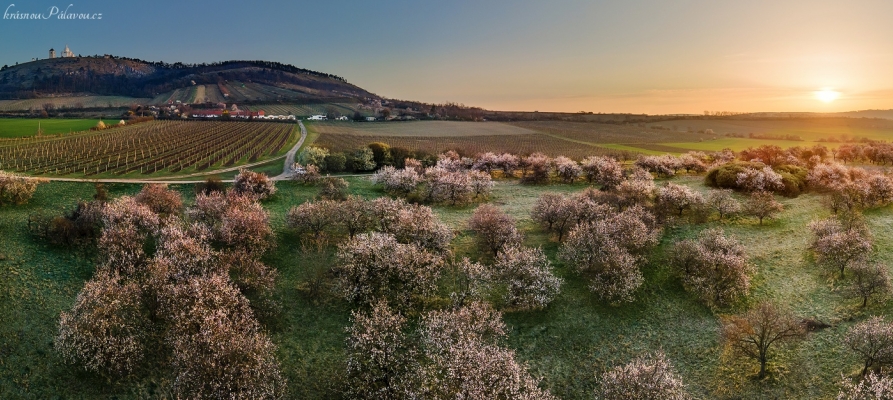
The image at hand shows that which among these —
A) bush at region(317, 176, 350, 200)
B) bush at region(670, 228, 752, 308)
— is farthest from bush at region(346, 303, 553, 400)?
bush at region(317, 176, 350, 200)

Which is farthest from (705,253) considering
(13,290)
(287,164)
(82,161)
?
(82,161)

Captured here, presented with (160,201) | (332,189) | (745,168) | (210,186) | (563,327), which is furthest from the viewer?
(745,168)

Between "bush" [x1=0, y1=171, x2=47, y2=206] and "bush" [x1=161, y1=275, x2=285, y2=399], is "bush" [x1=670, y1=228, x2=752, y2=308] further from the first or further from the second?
"bush" [x1=0, y1=171, x2=47, y2=206]

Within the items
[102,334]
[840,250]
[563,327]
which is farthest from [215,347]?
[840,250]

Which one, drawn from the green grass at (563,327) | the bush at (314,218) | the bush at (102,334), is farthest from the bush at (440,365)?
the bush at (314,218)

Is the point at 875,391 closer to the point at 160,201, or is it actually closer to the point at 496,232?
the point at 496,232

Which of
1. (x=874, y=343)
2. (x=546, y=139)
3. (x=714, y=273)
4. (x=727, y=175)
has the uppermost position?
(x=546, y=139)
